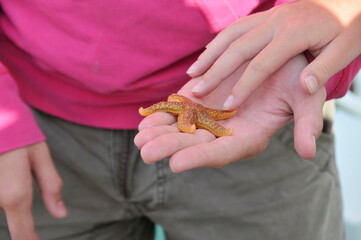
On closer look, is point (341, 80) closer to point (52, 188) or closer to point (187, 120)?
point (187, 120)

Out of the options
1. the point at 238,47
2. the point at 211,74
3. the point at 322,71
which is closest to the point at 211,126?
the point at 211,74

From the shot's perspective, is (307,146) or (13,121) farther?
(13,121)

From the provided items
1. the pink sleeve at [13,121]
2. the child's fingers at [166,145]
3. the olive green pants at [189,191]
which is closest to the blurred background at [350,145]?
the olive green pants at [189,191]

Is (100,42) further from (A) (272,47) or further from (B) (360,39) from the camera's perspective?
(B) (360,39)

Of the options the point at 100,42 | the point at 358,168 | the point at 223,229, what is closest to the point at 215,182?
the point at 223,229

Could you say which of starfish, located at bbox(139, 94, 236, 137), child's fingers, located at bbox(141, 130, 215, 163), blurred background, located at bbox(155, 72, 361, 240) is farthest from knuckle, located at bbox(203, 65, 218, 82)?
blurred background, located at bbox(155, 72, 361, 240)

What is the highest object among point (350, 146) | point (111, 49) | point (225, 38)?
point (111, 49)

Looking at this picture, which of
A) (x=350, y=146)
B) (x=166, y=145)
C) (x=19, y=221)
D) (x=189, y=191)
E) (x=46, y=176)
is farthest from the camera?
(x=350, y=146)

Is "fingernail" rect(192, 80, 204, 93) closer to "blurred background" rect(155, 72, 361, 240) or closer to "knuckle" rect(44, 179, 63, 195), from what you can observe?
"knuckle" rect(44, 179, 63, 195)
